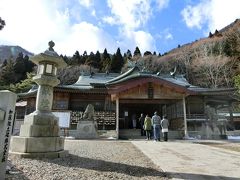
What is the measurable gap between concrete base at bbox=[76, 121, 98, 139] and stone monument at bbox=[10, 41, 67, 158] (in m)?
9.47

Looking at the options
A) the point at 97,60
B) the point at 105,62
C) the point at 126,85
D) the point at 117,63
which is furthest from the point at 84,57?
the point at 126,85

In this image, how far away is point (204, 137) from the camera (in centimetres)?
1830

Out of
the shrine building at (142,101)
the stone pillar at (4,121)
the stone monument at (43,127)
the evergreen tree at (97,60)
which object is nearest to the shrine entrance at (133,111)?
the shrine building at (142,101)

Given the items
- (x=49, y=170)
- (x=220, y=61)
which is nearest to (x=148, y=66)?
(x=220, y=61)

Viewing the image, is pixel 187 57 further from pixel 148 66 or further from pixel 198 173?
pixel 198 173

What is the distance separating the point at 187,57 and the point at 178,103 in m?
26.5

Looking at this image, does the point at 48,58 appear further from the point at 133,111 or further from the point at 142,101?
the point at 133,111

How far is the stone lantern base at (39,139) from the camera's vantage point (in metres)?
5.86

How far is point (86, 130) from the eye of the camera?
1620 cm

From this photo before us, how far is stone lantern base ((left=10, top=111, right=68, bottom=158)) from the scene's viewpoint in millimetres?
5855

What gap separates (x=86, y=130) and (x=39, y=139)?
34.1ft

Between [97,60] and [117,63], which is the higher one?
[97,60]

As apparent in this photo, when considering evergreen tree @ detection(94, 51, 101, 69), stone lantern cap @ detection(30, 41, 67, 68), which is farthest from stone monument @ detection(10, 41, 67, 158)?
evergreen tree @ detection(94, 51, 101, 69)

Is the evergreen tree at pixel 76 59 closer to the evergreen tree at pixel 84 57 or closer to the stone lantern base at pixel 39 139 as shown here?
the evergreen tree at pixel 84 57
